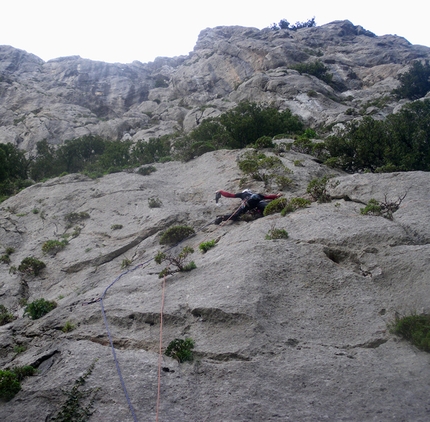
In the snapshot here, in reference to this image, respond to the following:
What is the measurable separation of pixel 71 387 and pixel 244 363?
350cm

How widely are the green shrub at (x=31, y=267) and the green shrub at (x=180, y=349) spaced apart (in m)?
9.97

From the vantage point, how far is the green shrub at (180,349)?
27.9ft

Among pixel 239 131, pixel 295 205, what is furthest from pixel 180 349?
pixel 239 131

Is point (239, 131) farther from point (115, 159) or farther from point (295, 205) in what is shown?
point (295, 205)

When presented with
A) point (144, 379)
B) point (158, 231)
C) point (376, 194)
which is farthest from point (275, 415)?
point (158, 231)

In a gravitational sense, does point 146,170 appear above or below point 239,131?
below

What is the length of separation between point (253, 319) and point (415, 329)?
10.9 feet

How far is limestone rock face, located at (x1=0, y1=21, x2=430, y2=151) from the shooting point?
44.6 m

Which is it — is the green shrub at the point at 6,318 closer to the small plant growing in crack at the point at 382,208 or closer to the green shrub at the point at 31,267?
the green shrub at the point at 31,267

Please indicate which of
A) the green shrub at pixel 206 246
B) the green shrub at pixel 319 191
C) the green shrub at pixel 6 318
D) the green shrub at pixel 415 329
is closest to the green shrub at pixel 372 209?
the green shrub at pixel 319 191

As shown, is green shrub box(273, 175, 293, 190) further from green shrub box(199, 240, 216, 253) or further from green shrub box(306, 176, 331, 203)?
green shrub box(199, 240, 216, 253)

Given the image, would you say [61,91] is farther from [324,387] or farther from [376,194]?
[324,387]

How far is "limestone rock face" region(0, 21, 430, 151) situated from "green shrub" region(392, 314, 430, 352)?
2939 cm

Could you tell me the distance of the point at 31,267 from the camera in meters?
16.5
